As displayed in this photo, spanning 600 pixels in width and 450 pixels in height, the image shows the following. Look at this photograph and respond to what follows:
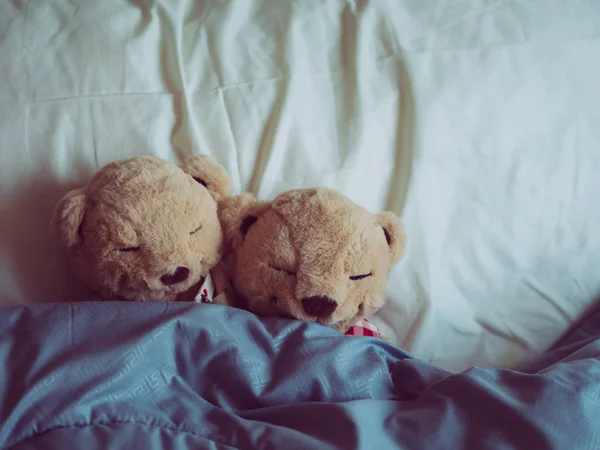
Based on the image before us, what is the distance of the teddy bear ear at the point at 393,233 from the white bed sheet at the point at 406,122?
81 millimetres

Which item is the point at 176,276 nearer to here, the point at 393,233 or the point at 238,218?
the point at 238,218

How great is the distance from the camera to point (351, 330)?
869 mm

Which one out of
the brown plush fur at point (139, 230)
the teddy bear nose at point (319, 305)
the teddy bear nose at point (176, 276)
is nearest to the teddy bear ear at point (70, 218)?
the brown plush fur at point (139, 230)

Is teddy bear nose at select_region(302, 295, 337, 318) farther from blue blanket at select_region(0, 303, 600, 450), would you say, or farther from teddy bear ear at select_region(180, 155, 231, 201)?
teddy bear ear at select_region(180, 155, 231, 201)

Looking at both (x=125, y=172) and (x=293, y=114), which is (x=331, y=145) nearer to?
(x=293, y=114)

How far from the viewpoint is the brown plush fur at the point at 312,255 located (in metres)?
0.77

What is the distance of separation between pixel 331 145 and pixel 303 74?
12cm

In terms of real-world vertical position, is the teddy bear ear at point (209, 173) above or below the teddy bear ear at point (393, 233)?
above

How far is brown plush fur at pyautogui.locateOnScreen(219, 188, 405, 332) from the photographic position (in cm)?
77

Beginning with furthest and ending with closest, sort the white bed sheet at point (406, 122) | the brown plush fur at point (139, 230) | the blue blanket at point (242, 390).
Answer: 1. the white bed sheet at point (406, 122)
2. the brown plush fur at point (139, 230)
3. the blue blanket at point (242, 390)

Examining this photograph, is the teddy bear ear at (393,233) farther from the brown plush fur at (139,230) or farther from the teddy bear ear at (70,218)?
the teddy bear ear at (70,218)

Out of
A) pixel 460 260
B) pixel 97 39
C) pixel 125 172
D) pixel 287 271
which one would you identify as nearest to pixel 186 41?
pixel 97 39

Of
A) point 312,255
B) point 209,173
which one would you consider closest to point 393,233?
point 312,255

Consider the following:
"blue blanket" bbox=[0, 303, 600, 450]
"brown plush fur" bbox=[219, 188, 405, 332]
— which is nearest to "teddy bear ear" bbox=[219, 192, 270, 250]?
"brown plush fur" bbox=[219, 188, 405, 332]
